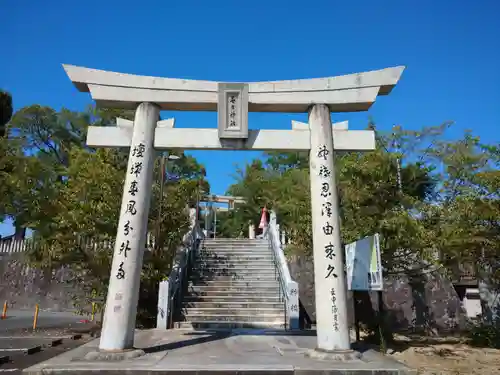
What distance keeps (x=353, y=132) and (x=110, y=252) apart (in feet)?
26.6

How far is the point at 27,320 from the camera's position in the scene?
15570 mm

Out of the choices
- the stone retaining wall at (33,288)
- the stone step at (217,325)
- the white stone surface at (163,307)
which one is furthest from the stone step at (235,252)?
the stone retaining wall at (33,288)

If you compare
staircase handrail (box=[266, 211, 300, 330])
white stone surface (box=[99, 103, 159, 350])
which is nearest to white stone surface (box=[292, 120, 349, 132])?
white stone surface (box=[99, 103, 159, 350])

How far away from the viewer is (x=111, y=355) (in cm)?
683

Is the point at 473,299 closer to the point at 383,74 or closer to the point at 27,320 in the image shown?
the point at 383,74

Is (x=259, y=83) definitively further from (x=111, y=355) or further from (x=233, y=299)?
(x=233, y=299)

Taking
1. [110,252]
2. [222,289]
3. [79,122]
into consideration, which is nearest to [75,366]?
[110,252]

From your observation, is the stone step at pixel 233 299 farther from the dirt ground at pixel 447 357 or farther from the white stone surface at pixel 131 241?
the white stone surface at pixel 131 241

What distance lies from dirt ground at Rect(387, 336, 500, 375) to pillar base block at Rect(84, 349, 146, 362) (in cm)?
589

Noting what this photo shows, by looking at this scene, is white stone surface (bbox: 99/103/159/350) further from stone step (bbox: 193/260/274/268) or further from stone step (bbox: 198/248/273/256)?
stone step (bbox: 198/248/273/256)

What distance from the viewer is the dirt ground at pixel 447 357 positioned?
8.34 m

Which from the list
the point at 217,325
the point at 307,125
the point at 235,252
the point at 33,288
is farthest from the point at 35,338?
the point at 33,288

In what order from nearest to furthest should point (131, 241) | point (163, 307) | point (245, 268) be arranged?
point (131, 241) < point (163, 307) < point (245, 268)

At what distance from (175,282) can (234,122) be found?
656cm
